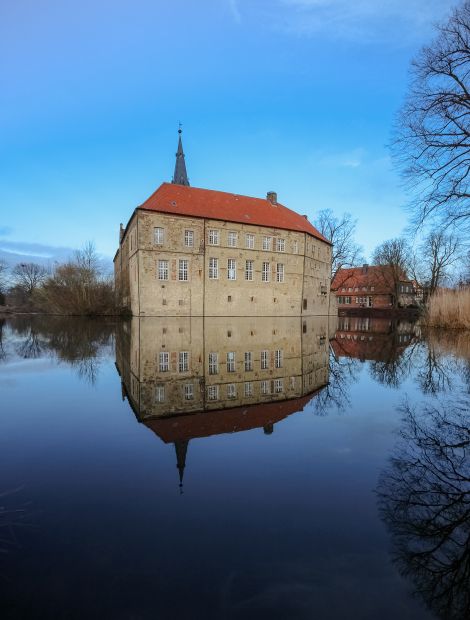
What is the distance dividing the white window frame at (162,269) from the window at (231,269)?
593 centimetres

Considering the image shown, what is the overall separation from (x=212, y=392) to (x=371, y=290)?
6857 cm

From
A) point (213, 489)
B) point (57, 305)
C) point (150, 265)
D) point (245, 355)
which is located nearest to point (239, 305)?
point (150, 265)

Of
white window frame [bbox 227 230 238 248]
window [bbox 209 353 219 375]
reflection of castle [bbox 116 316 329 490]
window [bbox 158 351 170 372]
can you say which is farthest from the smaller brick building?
window [bbox 158 351 170 372]

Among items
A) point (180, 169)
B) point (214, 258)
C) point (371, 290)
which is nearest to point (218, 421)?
point (214, 258)

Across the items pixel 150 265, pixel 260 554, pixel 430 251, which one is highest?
pixel 430 251

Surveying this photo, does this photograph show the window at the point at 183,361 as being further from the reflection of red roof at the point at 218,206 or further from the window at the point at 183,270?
the reflection of red roof at the point at 218,206

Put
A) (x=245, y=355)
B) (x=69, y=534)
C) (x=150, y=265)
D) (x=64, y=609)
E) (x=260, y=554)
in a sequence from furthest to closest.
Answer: (x=150, y=265), (x=245, y=355), (x=69, y=534), (x=260, y=554), (x=64, y=609)

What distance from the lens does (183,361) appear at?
1053 centimetres

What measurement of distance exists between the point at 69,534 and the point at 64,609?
2.40 feet

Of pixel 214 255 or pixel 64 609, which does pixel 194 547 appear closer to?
pixel 64 609

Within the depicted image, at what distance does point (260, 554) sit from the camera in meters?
2.55

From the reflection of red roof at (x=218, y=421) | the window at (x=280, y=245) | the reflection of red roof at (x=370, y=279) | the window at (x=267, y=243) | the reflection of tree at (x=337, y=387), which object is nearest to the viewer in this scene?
the reflection of red roof at (x=218, y=421)

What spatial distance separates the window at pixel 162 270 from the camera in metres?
31.8

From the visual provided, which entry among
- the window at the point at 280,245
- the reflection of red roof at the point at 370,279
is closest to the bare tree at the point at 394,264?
the reflection of red roof at the point at 370,279
